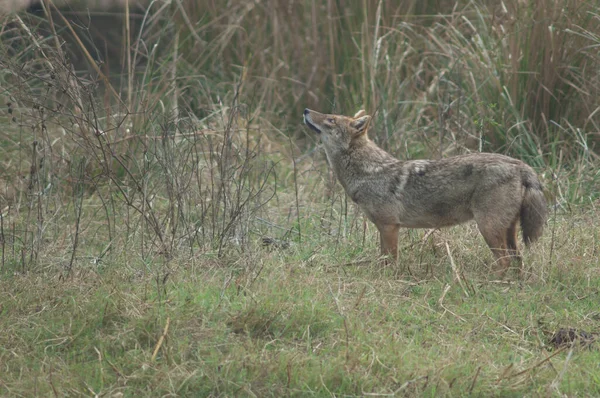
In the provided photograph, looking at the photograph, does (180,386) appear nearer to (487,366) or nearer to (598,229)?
(487,366)

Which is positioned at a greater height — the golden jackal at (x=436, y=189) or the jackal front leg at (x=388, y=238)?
the golden jackal at (x=436, y=189)

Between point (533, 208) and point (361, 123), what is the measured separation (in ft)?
5.08

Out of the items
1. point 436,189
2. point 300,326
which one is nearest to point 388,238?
point 436,189

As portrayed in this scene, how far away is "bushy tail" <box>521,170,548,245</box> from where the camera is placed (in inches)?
253

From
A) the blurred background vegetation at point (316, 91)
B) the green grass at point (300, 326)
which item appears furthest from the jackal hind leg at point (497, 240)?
the blurred background vegetation at point (316, 91)

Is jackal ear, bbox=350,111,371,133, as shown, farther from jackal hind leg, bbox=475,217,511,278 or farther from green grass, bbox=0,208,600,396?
jackal hind leg, bbox=475,217,511,278

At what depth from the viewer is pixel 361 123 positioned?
23.7ft

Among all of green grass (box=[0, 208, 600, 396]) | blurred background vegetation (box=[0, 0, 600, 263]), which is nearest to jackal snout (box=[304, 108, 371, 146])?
blurred background vegetation (box=[0, 0, 600, 263])

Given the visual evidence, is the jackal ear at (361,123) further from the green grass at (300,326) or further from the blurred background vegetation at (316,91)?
the green grass at (300,326)

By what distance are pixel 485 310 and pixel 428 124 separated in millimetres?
4551

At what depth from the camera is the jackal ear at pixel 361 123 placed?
7.23 meters

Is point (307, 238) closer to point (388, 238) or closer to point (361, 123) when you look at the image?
point (388, 238)

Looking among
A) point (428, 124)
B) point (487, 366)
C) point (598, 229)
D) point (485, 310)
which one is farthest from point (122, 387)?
point (428, 124)

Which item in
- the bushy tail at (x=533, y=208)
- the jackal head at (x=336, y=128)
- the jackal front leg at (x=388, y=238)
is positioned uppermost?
the jackal head at (x=336, y=128)
